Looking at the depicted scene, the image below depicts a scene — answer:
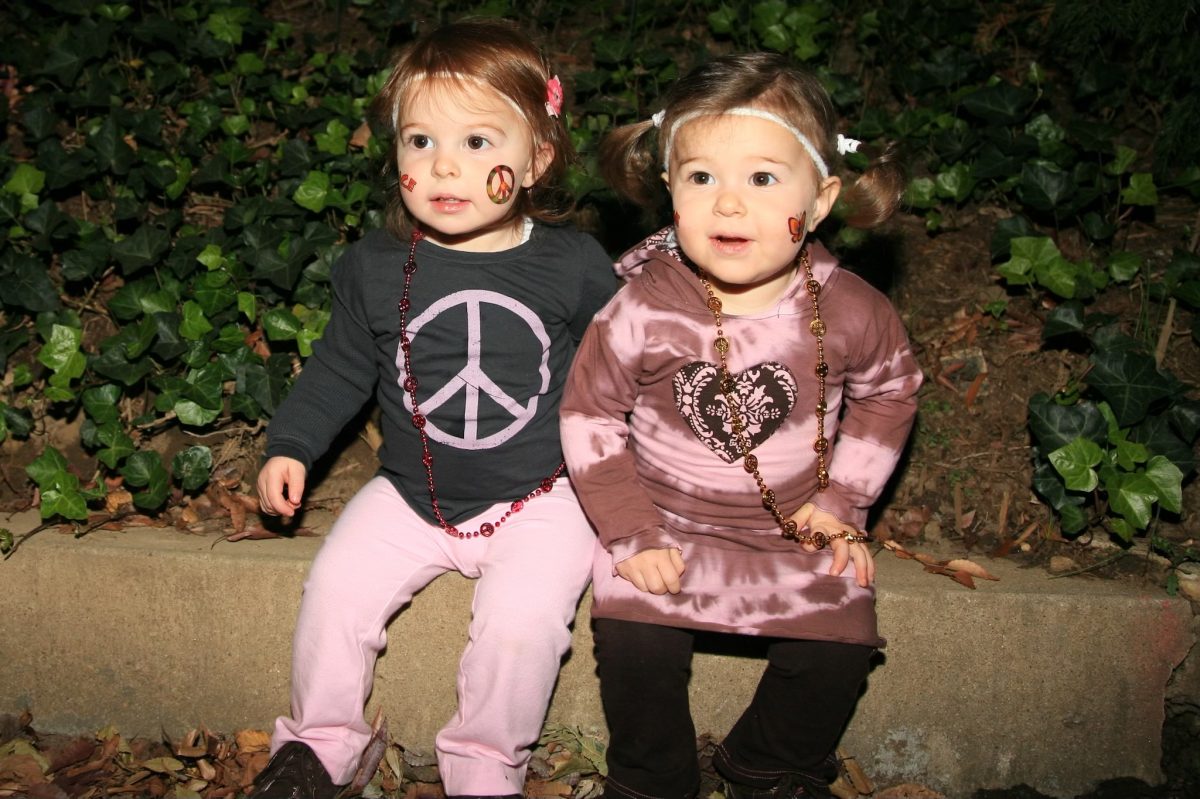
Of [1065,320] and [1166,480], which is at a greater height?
[1065,320]

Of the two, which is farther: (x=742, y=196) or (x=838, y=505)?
(x=838, y=505)

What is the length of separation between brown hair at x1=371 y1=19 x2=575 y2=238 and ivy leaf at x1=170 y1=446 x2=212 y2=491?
871 millimetres

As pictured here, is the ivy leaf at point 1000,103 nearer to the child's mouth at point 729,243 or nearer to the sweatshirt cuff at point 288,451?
the child's mouth at point 729,243

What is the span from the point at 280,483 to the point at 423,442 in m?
0.36

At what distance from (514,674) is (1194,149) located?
2756 mm

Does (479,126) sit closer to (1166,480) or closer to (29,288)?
(29,288)

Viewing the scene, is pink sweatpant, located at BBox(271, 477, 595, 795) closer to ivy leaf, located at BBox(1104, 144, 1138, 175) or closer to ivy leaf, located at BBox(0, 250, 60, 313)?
ivy leaf, located at BBox(0, 250, 60, 313)

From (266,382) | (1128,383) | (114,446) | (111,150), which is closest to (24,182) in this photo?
(111,150)

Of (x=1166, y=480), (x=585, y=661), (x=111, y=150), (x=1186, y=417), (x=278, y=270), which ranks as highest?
(x=111, y=150)

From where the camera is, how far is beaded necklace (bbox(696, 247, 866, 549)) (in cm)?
233

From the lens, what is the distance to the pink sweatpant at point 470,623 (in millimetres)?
2322

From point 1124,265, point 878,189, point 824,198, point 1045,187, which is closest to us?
point 824,198

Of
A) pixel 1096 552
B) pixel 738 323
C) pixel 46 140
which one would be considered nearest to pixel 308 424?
pixel 738 323

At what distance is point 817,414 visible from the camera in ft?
7.82
